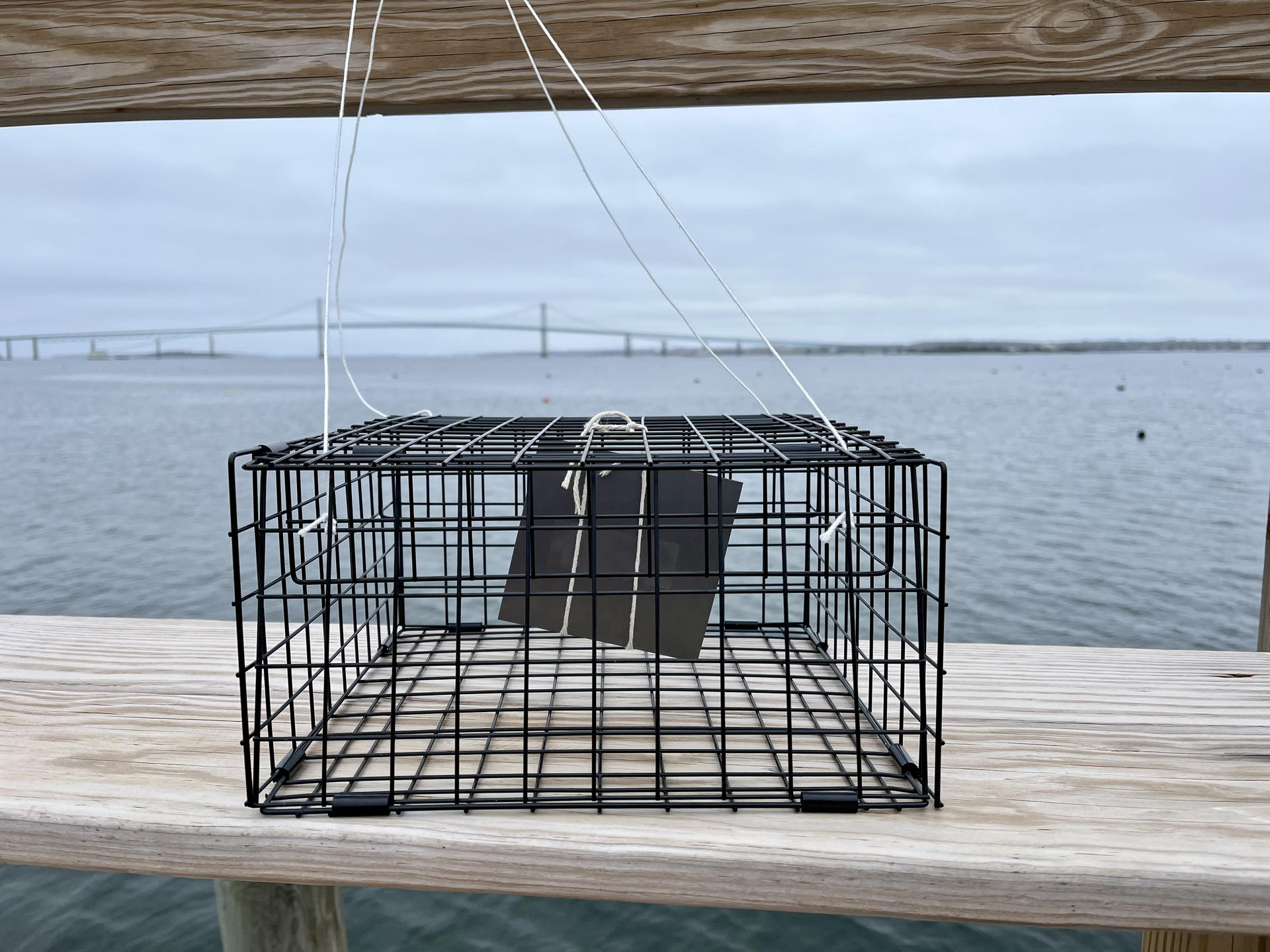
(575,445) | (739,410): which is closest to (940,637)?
(575,445)

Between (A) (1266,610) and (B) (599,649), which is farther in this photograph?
(A) (1266,610)

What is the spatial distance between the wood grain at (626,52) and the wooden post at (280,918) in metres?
1.86

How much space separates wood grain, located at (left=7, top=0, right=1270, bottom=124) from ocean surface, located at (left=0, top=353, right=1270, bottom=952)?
2931 millimetres

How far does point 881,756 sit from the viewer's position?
4.71ft

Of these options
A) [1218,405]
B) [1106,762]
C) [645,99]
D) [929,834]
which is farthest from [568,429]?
[1218,405]

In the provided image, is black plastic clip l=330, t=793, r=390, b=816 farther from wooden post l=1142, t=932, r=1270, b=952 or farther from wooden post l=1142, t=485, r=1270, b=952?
wooden post l=1142, t=932, r=1270, b=952

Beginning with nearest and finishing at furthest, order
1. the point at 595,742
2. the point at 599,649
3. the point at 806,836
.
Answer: the point at 806,836 → the point at 595,742 → the point at 599,649

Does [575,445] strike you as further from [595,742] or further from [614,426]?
[595,742]

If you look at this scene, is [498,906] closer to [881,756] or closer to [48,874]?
[48,874]

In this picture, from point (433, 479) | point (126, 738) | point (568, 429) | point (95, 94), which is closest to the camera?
point (126, 738)

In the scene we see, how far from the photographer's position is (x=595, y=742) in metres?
1.45

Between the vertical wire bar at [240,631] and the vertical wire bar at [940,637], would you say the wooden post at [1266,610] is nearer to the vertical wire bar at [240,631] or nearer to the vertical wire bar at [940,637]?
the vertical wire bar at [940,637]

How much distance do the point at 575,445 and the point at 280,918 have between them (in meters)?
1.59

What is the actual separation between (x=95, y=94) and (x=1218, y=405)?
125ft
